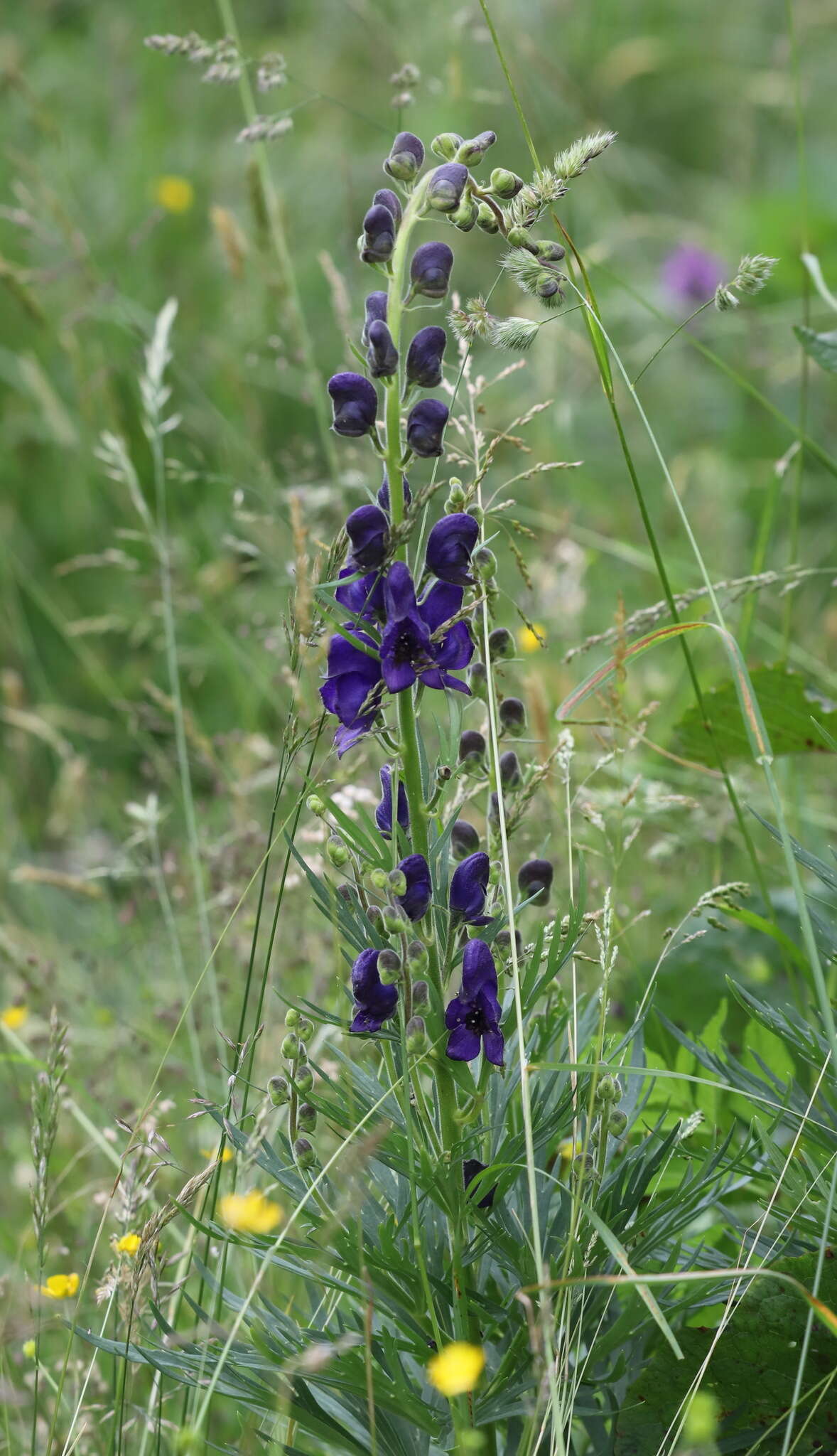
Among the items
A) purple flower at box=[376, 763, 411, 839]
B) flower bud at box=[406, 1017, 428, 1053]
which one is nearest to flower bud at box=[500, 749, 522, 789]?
purple flower at box=[376, 763, 411, 839]

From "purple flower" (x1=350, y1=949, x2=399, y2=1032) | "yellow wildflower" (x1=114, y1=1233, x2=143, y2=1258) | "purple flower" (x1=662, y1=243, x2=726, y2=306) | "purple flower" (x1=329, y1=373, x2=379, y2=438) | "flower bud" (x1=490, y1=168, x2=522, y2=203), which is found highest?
"purple flower" (x1=662, y1=243, x2=726, y2=306)

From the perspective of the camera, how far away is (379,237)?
134 cm

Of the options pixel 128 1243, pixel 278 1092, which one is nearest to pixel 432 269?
pixel 278 1092

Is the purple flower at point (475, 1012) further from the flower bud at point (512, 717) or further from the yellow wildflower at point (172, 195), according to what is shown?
the yellow wildflower at point (172, 195)

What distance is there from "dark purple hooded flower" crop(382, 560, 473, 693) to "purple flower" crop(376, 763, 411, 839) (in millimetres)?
120

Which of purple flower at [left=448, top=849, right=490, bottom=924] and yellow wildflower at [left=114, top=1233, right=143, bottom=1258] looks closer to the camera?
purple flower at [left=448, top=849, right=490, bottom=924]

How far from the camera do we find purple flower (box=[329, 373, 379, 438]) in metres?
1.40

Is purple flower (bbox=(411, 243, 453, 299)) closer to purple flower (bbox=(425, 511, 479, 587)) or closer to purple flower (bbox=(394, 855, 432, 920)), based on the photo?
purple flower (bbox=(425, 511, 479, 587))

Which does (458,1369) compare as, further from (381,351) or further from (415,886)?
(381,351)

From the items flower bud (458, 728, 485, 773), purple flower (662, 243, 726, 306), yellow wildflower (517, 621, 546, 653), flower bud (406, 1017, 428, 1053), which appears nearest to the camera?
flower bud (406, 1017, 428, 1053)

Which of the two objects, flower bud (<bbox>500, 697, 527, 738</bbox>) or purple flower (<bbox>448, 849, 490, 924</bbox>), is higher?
flower bud (<bbox>500, 697, 527, 738</bbox>)

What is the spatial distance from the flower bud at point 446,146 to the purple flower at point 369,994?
0.85 metres

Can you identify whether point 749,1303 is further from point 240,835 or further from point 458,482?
point 240,835

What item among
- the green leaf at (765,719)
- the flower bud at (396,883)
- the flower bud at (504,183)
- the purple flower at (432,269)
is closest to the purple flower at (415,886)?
the flower bud at (396,883)
